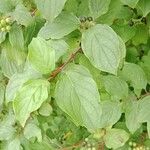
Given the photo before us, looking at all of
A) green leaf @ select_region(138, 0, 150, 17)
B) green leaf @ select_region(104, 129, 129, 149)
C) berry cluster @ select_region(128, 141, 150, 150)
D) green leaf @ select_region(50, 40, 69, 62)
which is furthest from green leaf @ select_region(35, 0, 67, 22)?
berry cluster @ select_region(128, 141, 150, 150)

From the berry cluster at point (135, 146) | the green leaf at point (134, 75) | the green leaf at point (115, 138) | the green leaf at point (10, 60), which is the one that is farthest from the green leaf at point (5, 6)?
the berry cluster at point (135, 146)

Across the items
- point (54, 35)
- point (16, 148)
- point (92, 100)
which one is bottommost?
point (16, 148)

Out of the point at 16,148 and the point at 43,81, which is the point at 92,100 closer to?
the point at 43,81

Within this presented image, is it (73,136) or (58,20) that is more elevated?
(58,20)

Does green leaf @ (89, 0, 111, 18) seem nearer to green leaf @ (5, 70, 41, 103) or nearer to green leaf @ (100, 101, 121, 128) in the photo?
green leaf @ (5, 70, 41, 103)

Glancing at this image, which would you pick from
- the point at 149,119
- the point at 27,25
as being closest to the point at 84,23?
the point at 27,25

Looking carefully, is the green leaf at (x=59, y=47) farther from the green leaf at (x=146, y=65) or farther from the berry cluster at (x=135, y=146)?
the berry cluster at (x=135, y=146)
